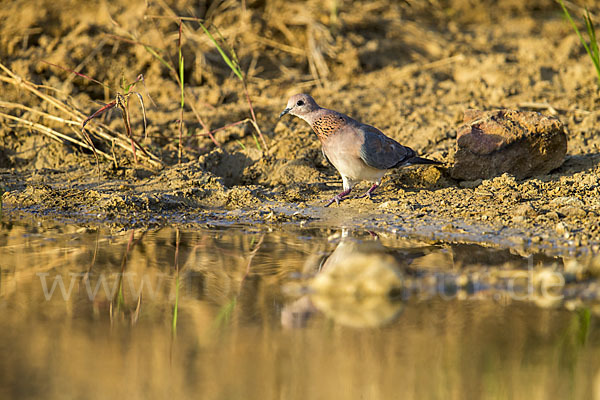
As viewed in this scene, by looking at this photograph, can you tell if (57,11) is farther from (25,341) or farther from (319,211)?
(25,341)

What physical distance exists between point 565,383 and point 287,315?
3.37ft

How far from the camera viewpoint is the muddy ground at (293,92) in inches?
185

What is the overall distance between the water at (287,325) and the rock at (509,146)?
1.38 metres

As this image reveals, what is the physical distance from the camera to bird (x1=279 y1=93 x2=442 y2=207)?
4.78m

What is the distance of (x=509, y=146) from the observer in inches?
201

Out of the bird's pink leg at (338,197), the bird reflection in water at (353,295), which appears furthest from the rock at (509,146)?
the bird reflection in water at (353,295)

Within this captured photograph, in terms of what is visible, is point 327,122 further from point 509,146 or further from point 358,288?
point 358,288

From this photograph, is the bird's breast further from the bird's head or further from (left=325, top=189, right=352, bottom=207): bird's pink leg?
the bird's head

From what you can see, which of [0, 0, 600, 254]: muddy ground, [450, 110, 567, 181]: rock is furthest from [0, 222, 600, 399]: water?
[450, 110, 567, 181]: rock

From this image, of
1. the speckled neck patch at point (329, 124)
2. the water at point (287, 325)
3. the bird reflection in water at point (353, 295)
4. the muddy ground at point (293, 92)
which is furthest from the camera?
the speckled neck patch at point (329, 124)

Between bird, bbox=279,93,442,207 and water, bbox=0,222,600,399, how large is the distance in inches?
40.4

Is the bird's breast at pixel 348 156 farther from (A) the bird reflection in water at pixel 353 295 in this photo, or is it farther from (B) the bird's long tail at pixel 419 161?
(A) the bird reflection in water at pixel 353 295

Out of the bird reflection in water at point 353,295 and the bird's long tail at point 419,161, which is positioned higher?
the bird's long tail at point 419,161

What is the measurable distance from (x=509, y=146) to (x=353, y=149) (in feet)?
3.81
